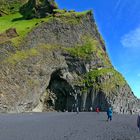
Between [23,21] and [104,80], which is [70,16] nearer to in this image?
[23,21]

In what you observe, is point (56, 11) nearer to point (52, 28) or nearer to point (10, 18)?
point (52, 28)

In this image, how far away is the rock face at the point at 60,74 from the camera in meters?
93.6

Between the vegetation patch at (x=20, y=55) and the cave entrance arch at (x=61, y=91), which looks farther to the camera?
the cave entrance arch at (x=61, y=91)

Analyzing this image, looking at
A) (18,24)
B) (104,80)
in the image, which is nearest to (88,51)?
(104,80)

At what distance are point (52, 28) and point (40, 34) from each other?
618cm

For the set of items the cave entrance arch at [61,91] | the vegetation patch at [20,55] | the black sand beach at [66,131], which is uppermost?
the vegetation patch at [20,55]

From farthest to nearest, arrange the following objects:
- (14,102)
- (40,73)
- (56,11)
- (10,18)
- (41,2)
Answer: (10,18)
(41,2)
(56,11)
(40,73)
(14,102)

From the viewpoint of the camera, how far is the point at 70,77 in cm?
10569

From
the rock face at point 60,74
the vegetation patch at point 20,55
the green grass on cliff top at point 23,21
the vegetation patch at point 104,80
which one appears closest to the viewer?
the rock face at point 60,74

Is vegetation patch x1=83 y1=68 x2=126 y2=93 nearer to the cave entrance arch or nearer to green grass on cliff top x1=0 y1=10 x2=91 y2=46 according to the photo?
the cave entrance arch

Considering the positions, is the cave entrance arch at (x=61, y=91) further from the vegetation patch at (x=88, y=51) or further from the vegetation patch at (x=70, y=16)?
the vegetation patch at (x=70, y=16)

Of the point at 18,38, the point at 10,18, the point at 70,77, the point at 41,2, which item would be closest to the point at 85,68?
the point at 70,77

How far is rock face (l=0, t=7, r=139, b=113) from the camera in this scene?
93.6 metres

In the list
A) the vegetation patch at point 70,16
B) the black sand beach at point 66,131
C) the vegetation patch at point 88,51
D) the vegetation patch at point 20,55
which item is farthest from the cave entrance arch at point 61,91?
the black sand beach at point 66,131
